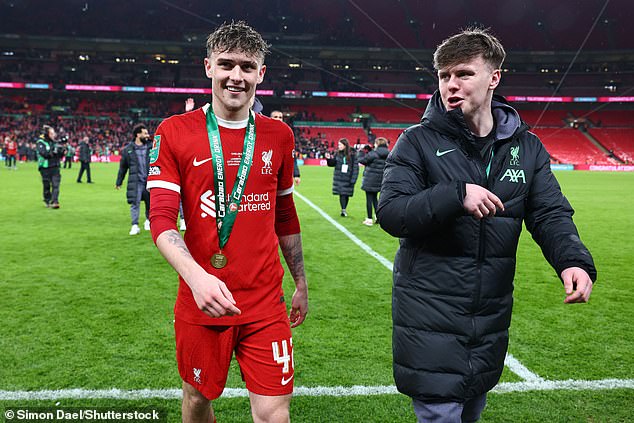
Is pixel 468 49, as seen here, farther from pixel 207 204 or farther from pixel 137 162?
pixel 137 162

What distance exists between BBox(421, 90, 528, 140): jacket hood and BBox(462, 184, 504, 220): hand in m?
0.36

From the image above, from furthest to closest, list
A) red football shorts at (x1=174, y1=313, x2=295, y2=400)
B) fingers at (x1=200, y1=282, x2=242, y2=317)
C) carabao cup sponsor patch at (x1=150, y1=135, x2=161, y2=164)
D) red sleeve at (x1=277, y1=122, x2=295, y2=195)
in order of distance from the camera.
→ red sleeve at (x1=277, y1=122, x2=295, y2=195), red football shorts at (x1=174, y1=313, x2=295, y2=400), carabao cup sponsor patch at (x1=150, y1=135, x2=161, y2=164), fingers at (x1=200, y1=282, x2=242, y2=317)

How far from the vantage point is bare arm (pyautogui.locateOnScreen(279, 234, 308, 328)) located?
267 cm

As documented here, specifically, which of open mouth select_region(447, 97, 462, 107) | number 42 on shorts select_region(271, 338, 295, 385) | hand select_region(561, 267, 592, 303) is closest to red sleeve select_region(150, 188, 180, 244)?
number 42 on shorts select_region(271, 338, 295, 385)

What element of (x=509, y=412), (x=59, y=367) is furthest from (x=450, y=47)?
(x=59, y=367)

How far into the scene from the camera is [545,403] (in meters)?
3.34

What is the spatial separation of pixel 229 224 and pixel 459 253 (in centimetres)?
98

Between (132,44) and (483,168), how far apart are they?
2247 inches

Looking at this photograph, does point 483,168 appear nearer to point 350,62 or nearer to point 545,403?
point 545,403

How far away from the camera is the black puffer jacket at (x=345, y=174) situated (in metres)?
12.0

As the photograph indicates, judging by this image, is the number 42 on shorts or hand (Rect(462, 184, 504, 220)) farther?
the number 42 on shorts

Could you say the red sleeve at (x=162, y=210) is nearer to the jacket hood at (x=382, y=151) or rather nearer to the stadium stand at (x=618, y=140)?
the jacket hood at (x=382, y=151)

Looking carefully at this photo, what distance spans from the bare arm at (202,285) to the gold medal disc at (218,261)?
0.33 m

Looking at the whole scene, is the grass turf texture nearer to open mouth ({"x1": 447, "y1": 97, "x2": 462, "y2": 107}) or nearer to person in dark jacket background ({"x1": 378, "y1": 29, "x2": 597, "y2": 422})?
person in dark jacket background ({"x1": 378, "y1": 29, "x2": 597, "y2": 422})
